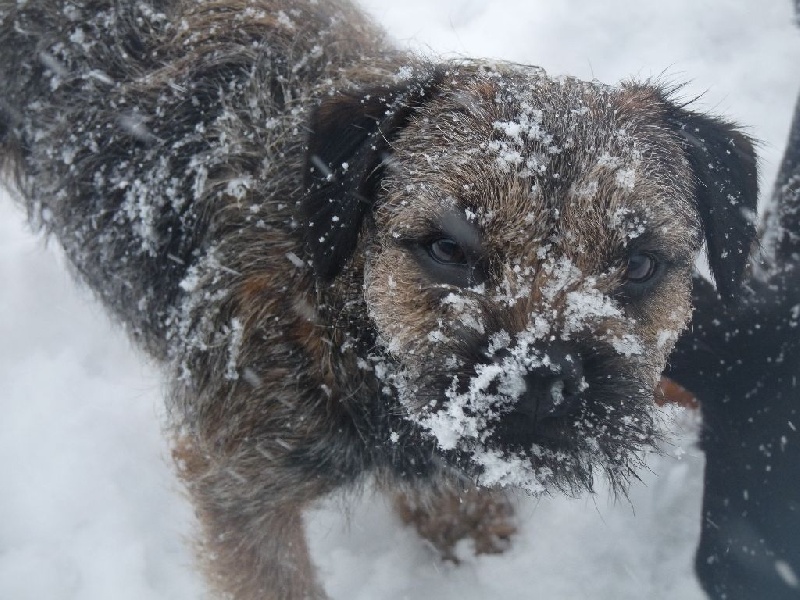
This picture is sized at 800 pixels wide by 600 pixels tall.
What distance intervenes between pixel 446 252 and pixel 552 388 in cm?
46

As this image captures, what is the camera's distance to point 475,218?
1.76m

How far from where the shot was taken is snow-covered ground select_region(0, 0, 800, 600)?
2.90m

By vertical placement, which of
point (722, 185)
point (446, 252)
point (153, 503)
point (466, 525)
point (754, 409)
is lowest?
point (153, 503)

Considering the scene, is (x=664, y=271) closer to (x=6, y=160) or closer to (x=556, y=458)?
(x=556, y=458)

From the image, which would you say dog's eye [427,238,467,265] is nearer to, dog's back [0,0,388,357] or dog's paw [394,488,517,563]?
dog's back [0,0,388,357]

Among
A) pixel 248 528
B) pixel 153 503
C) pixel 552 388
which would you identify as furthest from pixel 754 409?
pixel 153 503

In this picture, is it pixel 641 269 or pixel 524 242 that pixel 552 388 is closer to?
pixel 524 242

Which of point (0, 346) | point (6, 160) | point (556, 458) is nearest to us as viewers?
point (556, 458)

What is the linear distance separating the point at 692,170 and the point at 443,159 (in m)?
0.76

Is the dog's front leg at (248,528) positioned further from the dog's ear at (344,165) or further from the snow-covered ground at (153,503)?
the dog's ear at (344,165)

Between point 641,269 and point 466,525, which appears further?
point 466,525

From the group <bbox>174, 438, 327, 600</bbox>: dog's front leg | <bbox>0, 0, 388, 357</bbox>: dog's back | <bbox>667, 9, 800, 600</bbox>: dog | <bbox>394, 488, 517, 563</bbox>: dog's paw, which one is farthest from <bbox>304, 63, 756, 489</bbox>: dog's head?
<bbox>394, 488, 517, 563</bbox>: dog's paw

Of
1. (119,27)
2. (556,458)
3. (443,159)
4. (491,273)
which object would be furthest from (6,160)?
(556,458)

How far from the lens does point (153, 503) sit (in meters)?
3.18
